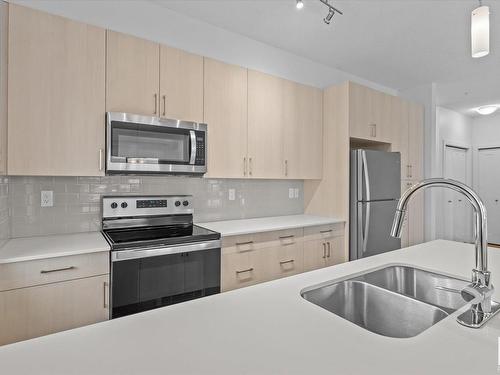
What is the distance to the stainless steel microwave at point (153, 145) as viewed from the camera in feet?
6.65

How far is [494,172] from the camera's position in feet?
19.6

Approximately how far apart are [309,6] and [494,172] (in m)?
5.85

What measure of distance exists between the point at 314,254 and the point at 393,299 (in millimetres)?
1700

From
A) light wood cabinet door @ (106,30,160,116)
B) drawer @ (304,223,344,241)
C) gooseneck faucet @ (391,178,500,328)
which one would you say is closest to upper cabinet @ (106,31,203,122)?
light wood cabinet door @ (106,30,160,116)

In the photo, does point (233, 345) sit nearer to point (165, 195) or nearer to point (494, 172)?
point (165, 195)

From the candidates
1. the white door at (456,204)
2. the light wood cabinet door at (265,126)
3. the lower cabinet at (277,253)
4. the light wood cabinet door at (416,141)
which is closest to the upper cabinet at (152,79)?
the light wood cabinet door at (265,126)

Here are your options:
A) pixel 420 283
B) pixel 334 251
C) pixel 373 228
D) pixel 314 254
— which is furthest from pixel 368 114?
pixel 420 283

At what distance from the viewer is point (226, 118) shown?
2598mm

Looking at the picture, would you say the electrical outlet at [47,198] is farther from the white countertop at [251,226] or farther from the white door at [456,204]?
the white door at [456,204]

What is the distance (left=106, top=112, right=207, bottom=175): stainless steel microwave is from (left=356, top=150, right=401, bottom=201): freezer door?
167cm

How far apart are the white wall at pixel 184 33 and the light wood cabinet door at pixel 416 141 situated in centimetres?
137

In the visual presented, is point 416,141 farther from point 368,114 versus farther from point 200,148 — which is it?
point 200,148

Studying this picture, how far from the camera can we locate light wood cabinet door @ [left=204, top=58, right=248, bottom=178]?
8.20 feet

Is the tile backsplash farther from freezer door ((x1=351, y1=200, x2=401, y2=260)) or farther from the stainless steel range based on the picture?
freezer door ((x1=351, y1=200, x2=401, y2=260))
